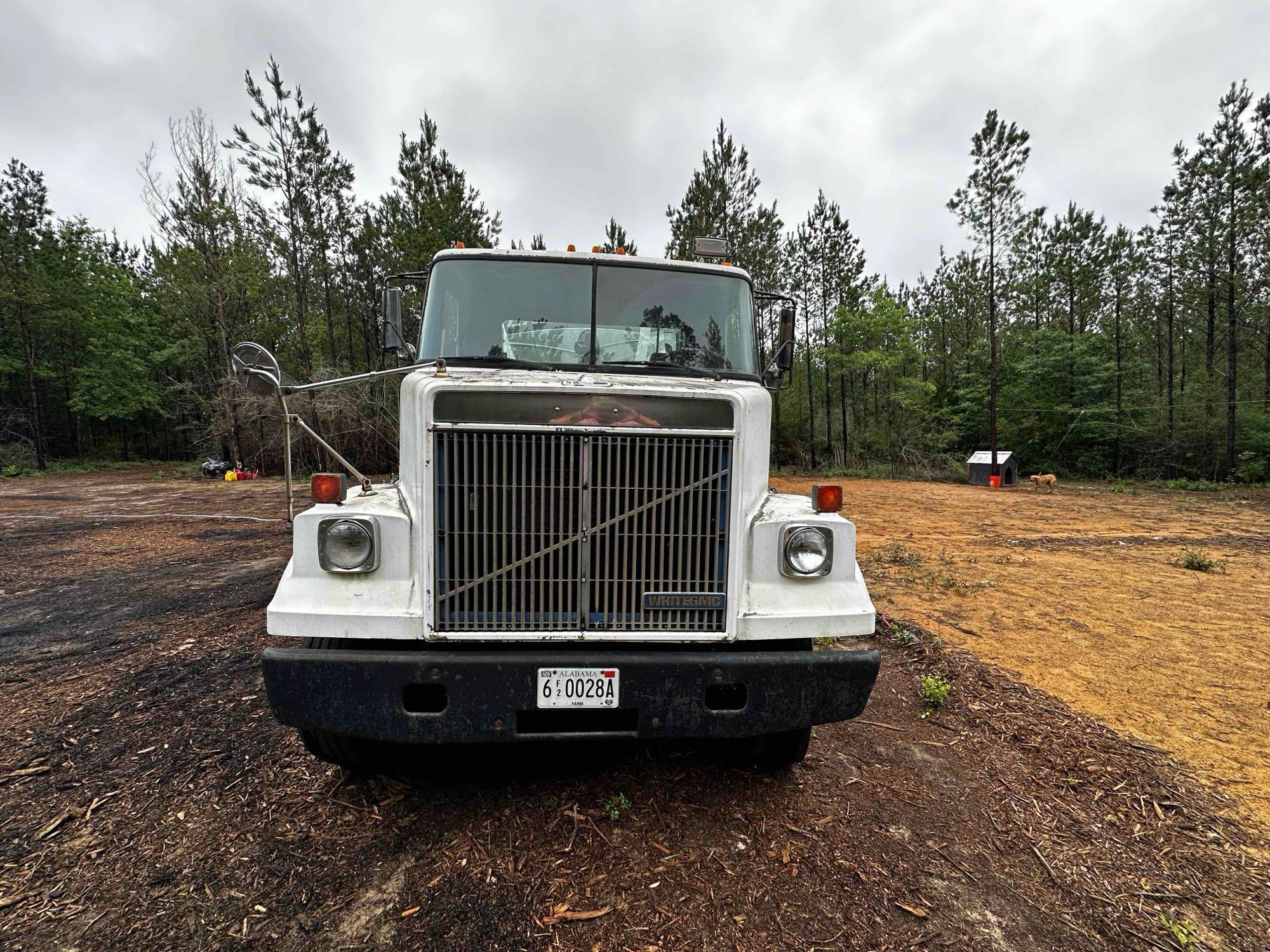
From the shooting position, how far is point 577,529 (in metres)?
2.44

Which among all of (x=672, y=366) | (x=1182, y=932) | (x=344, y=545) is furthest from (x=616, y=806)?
(x=672, y=366)

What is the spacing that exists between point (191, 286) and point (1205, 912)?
27822mm

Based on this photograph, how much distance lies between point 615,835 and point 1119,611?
5969mm

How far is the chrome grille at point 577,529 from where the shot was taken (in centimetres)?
240

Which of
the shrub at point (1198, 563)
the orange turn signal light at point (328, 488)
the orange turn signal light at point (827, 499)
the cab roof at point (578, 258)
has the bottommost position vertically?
the shrub at point (1198, 563)

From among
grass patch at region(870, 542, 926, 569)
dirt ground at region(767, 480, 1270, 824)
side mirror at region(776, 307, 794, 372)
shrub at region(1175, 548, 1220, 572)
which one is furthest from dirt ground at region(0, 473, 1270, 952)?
shrub at region(1175, 548, 1220, 572)

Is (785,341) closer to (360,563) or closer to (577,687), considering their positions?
(577,687)

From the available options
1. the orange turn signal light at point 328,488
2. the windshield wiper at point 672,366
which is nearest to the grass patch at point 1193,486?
the windshield wiper at point 672,366

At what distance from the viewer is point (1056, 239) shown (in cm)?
2786

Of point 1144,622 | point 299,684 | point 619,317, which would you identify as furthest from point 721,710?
point 1144,622

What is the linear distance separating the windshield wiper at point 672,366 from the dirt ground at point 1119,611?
3222 mm

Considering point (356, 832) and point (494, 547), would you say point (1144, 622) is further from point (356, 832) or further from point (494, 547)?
point (356, 832)

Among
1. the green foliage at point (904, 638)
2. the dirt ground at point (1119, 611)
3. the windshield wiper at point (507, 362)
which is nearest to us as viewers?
the windshield wiper at point (507, 362)

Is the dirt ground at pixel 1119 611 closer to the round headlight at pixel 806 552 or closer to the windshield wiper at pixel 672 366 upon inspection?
the round headlight at pixel 806 552
